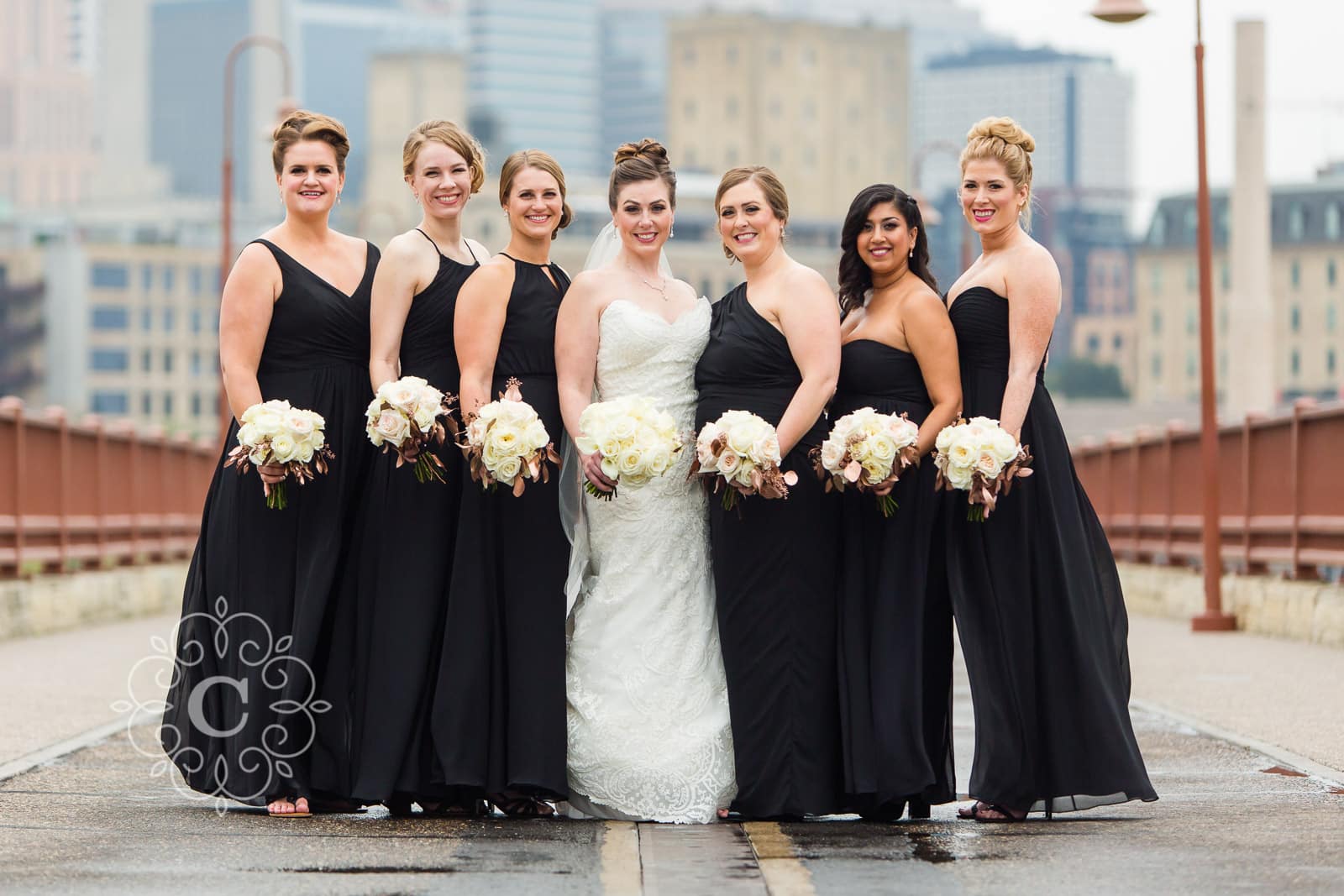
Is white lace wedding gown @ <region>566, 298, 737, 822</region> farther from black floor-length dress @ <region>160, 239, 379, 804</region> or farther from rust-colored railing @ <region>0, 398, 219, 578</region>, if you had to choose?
rust-colored railing @ <region>0, 398, 219, 578</region>

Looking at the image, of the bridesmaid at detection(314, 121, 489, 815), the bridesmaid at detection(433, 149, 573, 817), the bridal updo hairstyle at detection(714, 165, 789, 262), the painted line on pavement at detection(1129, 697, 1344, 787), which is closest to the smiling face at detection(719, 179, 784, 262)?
the bridal updo hairstyle at detection(714, 165, 789, 262)

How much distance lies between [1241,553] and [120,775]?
1482cm

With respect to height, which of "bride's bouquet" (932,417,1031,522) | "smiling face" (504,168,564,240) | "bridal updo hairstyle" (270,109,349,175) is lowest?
"bride's bouquet" (932,417,1031,522)

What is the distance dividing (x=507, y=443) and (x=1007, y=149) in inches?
88.3

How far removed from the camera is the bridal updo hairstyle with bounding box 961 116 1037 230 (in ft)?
28.8

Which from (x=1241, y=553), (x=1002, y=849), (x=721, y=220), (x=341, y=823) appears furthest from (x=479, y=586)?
(x=1241, y=553)

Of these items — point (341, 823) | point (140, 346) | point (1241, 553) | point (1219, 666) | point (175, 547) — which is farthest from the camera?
point (140, 346)

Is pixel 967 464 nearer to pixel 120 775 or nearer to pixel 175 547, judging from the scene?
pixel 120 775

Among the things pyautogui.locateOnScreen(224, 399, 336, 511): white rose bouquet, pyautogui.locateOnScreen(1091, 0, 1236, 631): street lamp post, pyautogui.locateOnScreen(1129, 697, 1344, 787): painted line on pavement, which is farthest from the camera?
pyautogui.locateOnScreen(1091, 0, 1236, 631): street lamp post

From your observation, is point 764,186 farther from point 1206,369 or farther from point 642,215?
point 1206,369

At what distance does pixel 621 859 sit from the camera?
24.0 feet

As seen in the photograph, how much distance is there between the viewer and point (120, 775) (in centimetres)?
992

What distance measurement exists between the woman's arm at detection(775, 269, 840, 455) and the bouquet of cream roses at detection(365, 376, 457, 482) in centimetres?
127

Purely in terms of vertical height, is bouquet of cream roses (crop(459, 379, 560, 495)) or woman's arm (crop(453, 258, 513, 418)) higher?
woman's arm (crop(453, 258, 513, 418))
